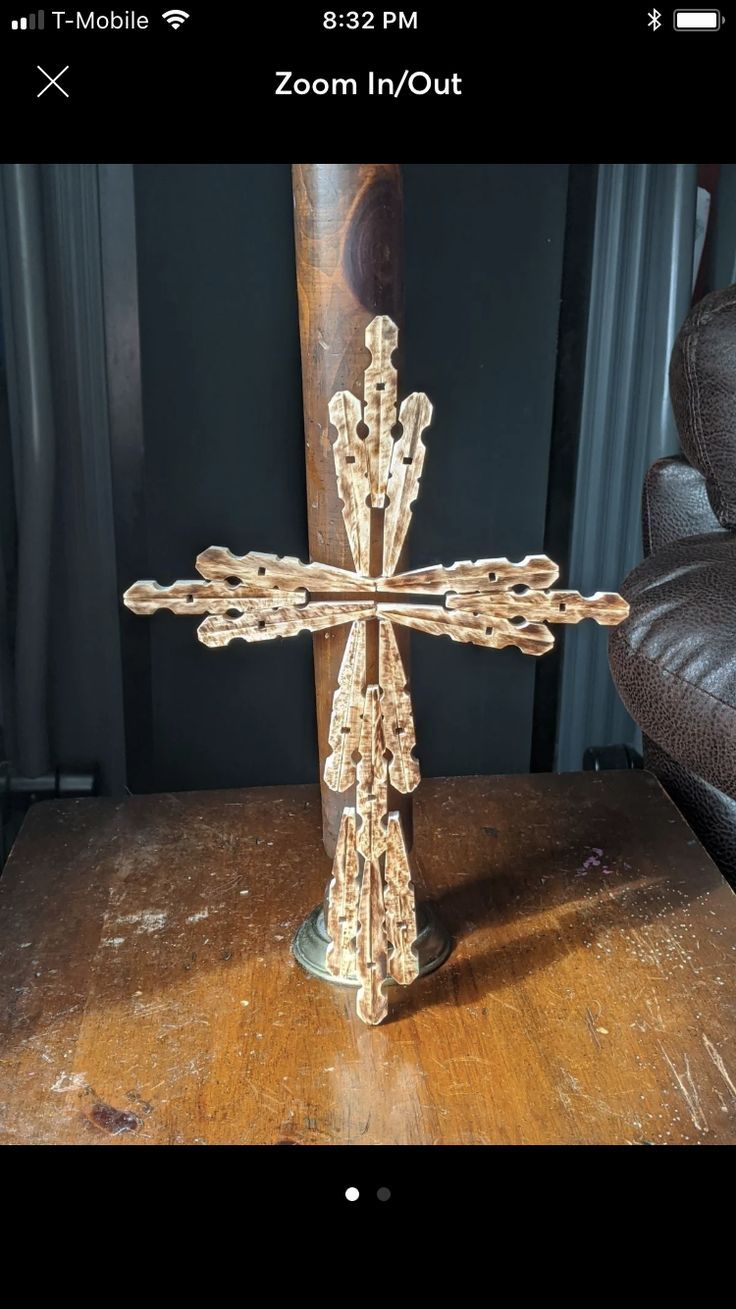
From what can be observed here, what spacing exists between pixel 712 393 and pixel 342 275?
467 millimetres

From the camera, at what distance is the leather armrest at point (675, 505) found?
1.23 m

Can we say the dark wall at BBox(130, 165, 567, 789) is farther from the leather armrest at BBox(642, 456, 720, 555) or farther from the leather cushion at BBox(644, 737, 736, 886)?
the leather cushion at BBox(644, 737, 736, 886)

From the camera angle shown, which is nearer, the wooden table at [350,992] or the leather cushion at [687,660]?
the wooden table at [350,992]

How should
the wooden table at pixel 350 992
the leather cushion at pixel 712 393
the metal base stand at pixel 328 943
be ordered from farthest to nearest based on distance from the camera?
the leather cushion at pixel 712 393, the metal base stand at pixel 328 943, the wooden table at pixel 350 992

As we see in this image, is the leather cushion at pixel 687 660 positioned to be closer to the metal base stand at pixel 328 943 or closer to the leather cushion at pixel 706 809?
the leather cushion at pixel 706 809

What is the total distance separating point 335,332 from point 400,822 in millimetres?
345

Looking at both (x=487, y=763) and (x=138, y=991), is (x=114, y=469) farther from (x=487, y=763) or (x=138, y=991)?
(x=138, y=991)

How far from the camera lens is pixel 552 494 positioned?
1657mm
